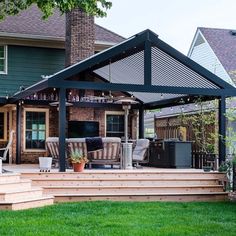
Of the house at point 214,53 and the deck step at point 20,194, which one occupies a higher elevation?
the house at point 214,53

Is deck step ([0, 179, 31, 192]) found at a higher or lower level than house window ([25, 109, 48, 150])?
lower

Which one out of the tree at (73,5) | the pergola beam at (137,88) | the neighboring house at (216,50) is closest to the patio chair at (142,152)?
the pergola beam at (137,88)

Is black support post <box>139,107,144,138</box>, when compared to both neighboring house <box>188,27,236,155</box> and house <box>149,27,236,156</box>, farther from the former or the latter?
neighboring house <box>188,27,236,155</box>

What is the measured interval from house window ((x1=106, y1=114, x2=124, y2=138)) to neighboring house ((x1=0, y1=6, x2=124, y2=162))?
0.21 m

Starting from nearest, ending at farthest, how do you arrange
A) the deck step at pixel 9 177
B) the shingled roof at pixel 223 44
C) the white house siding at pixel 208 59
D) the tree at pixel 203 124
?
the deck step at pixel 9 177, the tree at pixel 203 124, the white house siding at pixel 208 59, the shingled roof at pixel 223 44

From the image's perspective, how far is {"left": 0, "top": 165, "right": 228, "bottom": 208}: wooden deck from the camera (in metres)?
11.6

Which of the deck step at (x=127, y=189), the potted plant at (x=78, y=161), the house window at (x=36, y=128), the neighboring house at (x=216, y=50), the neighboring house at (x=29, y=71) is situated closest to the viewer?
the deck step at (x=127, y=189)

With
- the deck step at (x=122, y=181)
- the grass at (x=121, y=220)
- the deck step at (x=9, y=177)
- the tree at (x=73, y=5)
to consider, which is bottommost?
the grass at (x=121, y=220)

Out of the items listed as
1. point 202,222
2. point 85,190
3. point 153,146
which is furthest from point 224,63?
point 202,222

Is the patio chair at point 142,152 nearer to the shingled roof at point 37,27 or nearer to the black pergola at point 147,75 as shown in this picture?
the black pergola at point 147,75

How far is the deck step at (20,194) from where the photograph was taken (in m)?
10.2

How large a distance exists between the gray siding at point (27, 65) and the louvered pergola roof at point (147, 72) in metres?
2.25

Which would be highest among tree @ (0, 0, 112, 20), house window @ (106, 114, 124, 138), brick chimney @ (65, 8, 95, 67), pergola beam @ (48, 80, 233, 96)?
brick chimney @ (65, 8, 95, 67)

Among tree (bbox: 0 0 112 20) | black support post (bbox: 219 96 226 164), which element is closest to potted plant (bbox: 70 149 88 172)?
tree (bbox: 0 0 112 20)
